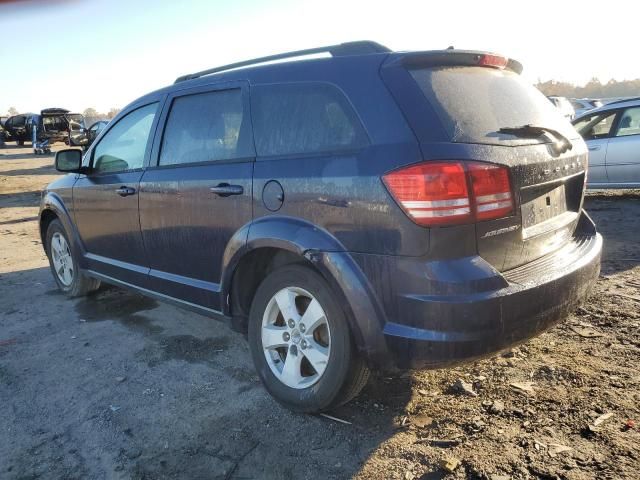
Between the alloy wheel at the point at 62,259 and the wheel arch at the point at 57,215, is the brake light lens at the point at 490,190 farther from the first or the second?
the alloy wheel at the point at 62,259

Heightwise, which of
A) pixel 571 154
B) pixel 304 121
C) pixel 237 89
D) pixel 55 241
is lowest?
pixel 55 241

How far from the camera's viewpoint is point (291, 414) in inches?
118

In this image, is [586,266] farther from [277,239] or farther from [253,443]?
[253,443]

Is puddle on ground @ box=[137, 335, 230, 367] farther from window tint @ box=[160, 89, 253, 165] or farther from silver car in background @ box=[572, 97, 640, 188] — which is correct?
silver car in background @ box=[572, 97, 640, 188]

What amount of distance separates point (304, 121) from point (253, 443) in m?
1.69

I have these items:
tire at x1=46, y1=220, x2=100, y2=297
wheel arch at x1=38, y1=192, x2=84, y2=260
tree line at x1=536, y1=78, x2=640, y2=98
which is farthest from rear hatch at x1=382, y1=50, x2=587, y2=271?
tree line at x1=536, y1=78, x2=640, y2=98

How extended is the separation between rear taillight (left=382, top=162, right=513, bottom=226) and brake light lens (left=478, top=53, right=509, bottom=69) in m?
0.77

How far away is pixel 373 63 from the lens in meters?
2.71

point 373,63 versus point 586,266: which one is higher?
point 373,63

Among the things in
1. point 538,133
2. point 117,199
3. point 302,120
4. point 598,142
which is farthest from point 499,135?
point 598,142

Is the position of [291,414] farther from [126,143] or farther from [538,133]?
[126,143]

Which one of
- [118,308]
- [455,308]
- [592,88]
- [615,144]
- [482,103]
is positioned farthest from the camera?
[592,88]

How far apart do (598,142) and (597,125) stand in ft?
1.14

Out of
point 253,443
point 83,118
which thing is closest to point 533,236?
point 253,443
